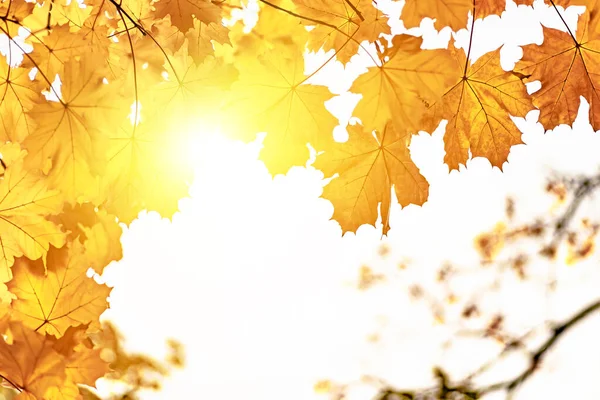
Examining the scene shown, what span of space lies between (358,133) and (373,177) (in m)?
0.13

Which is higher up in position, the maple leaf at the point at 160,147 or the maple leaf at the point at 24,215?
the maple leaf at the point at 160,147

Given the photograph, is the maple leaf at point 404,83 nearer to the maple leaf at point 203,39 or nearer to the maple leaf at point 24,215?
the maple leaf at point 203,39

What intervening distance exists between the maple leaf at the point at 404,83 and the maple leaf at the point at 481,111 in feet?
0.78

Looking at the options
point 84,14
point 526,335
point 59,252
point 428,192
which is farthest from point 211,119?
point 526,335

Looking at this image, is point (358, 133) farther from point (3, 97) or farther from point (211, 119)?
point (3, 97)

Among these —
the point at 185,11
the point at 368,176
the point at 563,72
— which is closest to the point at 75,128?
the point at 185,11

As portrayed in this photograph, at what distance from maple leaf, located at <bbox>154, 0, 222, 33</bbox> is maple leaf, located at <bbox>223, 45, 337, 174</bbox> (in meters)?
0.29

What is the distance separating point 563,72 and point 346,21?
622 mm

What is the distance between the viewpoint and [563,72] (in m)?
1.42

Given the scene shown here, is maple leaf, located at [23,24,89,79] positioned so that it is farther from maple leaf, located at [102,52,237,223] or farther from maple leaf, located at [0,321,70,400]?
maple leaf, located at [0,321,70,400]

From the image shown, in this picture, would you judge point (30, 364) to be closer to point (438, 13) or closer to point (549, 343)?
point (438, 13)

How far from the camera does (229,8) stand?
2.22 m

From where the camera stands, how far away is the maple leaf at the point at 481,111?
141cm

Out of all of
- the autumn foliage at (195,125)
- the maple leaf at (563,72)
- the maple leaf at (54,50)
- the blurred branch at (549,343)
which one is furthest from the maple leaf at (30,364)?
the blurred branch at (549,343)
